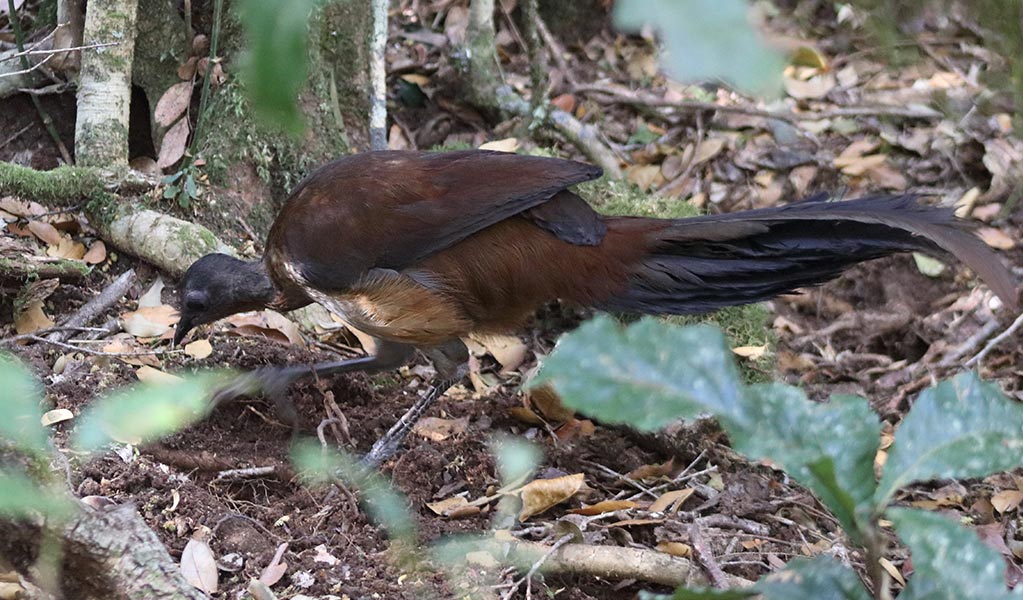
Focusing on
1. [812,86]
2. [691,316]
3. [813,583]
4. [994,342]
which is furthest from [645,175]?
[813,583]

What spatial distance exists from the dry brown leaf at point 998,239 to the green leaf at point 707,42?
471 centimetres

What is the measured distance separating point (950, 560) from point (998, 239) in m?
3.88

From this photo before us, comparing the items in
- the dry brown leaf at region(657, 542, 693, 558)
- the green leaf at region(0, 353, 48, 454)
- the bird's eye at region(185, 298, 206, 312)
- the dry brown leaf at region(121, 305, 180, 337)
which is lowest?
the dry brown leaf at region(657, 542, 693, 558)

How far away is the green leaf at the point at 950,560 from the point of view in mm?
1534

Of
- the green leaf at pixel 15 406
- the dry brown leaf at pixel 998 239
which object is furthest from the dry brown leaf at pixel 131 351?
the dry brown leaf at pixel 998 239

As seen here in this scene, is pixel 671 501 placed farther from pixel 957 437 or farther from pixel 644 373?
pixel 644 373

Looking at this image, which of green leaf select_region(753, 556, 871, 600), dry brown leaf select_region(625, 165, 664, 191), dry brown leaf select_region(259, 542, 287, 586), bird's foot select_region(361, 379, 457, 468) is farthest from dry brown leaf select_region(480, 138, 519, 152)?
green leaf select_region(753, 556, 871, 600)

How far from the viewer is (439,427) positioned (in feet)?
11.8

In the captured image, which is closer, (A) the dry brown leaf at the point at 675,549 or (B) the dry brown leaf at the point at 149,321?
(A) the dry brown leaf at the point at 675,549

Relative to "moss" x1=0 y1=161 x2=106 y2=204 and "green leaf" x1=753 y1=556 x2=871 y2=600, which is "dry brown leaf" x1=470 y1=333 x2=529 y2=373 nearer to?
"moss" x1=0 y1=161 x2=106 y2=204

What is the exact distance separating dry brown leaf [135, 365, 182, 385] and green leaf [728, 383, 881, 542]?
207 centimetres

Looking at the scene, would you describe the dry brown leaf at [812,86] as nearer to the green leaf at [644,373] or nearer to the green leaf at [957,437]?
the green leaf at [957,437]

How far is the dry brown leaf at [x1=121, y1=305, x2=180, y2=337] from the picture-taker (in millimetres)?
3691

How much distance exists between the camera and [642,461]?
356 cm
